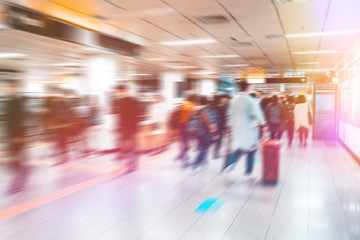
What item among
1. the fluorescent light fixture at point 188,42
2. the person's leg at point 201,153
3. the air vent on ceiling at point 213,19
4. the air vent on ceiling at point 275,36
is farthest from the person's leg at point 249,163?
the fluorescent light fixture at point 188,42

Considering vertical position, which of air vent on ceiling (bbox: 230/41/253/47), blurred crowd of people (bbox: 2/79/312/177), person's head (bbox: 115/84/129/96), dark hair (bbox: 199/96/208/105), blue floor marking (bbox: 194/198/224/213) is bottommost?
blue floor marking (bbox: 194/198/224/213)

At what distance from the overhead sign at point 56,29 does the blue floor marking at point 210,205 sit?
3.53m

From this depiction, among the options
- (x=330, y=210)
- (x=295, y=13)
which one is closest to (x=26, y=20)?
(x=295, y=13)

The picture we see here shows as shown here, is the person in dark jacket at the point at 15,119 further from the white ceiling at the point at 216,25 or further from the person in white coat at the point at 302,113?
the person in white coat at the point at 302,113

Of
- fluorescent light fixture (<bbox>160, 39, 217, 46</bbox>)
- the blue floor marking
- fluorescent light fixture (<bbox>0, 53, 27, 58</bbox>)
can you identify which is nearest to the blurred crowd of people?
the blue floor marking

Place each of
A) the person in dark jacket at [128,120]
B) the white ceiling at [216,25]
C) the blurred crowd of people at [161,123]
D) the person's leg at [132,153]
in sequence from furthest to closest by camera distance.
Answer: the person's leg at [132,153]
the person in dark jacket at [128,120]
the white ceiling at [216,25]
the blurred crowd of people at [161,123]

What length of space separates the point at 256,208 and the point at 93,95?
25.2 feet

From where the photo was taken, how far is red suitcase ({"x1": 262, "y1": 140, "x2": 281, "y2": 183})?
4934 millimetres

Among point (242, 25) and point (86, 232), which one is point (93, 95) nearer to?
point (242, 25)

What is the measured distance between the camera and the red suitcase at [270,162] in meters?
4.93

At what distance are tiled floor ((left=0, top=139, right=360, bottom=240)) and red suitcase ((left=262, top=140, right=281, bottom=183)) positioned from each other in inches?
6.7

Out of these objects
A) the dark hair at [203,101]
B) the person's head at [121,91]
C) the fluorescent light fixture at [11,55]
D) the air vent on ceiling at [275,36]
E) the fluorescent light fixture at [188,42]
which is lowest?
the dark hair at [203,101]

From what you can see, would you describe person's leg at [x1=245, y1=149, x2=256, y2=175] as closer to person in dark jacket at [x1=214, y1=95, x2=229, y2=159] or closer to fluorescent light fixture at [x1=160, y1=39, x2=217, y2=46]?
person in dark jacket at [x1=214, y1=95, x2=229, y2=159]

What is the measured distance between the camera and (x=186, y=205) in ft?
13.1
